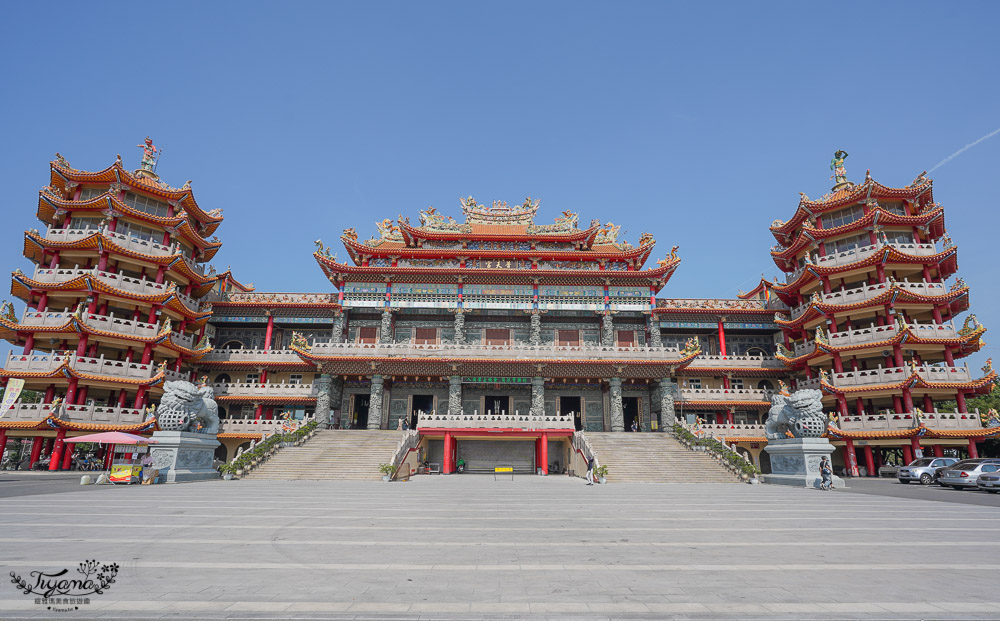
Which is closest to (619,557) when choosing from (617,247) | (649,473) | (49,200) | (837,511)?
(837,511)

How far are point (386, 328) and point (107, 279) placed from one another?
52.8 ft

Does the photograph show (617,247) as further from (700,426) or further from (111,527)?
(111,527)

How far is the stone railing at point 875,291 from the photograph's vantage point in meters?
27.9

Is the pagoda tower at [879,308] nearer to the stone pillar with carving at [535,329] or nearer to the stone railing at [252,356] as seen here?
the stone pillar with carving at [535,329]

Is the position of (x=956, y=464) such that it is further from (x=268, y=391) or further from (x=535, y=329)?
(x=268, y=391)

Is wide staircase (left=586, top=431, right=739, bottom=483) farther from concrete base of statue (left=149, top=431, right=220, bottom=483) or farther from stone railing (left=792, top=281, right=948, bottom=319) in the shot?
concrete base of statue (left=149, top=431, right=220, bottom=483)

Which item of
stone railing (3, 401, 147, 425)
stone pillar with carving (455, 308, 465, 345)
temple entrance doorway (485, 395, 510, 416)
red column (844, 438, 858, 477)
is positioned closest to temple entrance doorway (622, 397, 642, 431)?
temple entrance doorway (485, 395, 510, 416)

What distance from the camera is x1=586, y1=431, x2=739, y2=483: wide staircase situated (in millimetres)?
21656

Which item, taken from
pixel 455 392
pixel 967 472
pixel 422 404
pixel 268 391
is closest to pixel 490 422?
pixel 455 392

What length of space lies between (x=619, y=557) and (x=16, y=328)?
34.0 m

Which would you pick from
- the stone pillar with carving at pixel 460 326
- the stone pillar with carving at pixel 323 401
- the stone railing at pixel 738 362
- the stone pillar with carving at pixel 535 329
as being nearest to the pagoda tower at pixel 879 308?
the stone railing at pixel 738 362

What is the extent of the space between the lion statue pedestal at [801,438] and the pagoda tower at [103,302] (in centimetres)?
3163

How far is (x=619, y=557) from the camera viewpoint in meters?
6.78

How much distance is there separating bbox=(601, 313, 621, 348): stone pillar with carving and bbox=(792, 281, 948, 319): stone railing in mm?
12634
